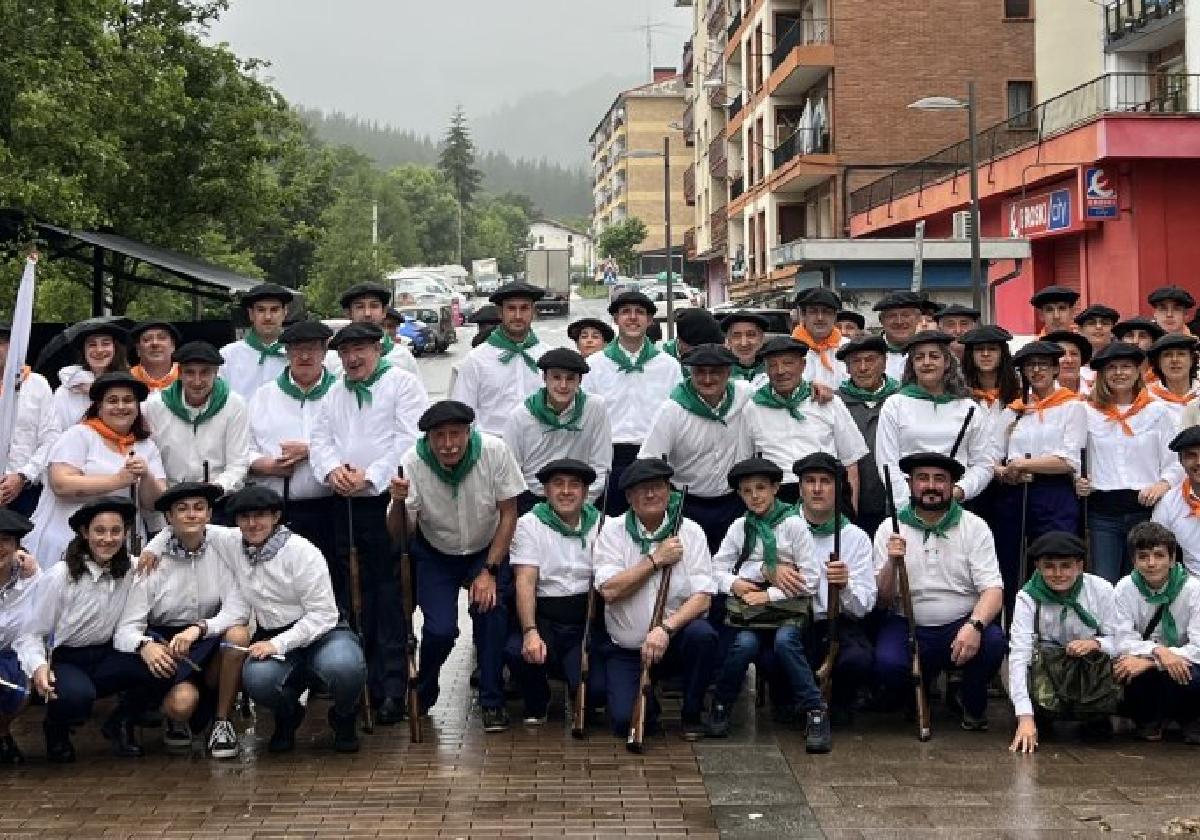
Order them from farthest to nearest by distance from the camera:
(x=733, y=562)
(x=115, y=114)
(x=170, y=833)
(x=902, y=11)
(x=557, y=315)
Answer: (x=557, y=315) → (x=902, y=11) → (x=115, y=114) → (x=733, y=562) → (x=170, y=833)

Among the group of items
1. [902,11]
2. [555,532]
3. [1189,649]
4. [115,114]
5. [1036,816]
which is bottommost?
[1036,816]

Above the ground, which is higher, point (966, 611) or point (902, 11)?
point (902, 11)

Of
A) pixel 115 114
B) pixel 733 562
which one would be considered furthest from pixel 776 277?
pixel 733 562

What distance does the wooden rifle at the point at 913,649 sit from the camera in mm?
8031

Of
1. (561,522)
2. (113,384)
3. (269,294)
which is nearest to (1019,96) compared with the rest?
(269,294)

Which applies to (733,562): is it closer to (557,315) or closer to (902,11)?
(902,11)

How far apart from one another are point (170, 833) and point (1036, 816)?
368 centimetres

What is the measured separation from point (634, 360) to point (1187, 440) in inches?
134

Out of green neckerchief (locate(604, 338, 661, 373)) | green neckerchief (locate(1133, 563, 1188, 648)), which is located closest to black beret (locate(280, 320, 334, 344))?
green neckerchief (locate(604, 338, 661, 373))

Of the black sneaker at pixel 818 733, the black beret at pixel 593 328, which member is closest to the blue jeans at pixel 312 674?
the black sneaker at pixel 818 733

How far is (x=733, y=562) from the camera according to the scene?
8.42 meters

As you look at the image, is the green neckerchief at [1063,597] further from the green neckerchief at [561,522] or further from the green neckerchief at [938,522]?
the green neckerchief at [561,522]

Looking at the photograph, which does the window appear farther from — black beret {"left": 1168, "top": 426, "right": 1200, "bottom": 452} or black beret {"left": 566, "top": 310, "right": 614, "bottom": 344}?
black beret {"left": 1168, "top": 426, "right": 1200, "bottom": 452}

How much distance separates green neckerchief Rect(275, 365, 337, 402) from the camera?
29.6ft
